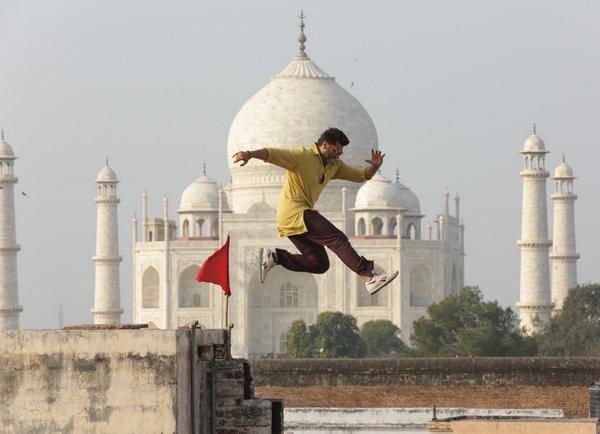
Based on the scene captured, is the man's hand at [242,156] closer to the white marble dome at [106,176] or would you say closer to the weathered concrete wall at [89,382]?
the weathered concrete wall at [89,382]

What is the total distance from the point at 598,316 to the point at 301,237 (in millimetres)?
55205

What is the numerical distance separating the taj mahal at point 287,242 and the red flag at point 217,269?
57.5 m

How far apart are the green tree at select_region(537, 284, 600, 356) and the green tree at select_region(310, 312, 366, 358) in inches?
223

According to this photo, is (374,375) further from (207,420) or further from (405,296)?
(405,296)

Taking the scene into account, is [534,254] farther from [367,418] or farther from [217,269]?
[217,269]

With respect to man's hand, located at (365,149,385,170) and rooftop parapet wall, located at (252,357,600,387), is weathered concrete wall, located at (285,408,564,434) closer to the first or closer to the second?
rooftop parapet wall, located at (252,357,600,387)

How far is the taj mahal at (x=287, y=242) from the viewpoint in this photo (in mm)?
68312

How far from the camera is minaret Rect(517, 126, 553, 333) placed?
66062 mm

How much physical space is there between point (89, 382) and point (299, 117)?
67.3m

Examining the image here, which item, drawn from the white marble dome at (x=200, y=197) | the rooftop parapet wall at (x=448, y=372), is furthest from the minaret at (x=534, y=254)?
the rooftop parapet wall at (x=448, y=372)

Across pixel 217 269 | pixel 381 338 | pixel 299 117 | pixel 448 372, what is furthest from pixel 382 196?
pixel 217 269


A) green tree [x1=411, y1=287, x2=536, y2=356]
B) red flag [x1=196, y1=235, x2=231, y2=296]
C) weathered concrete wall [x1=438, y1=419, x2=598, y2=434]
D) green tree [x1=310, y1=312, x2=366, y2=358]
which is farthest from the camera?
green tree [x1=310, y1=312, x2=366, y2=358]

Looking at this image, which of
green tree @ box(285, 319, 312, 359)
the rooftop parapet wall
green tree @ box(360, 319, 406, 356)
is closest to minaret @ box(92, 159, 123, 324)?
green tree @ box(285, 319, 312, 359)

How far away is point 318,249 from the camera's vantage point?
7926 millimetres
